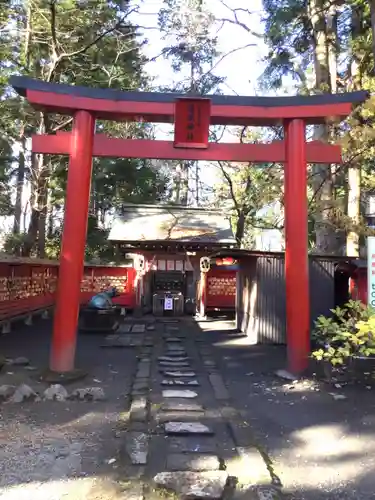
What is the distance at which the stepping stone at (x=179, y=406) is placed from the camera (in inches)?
260

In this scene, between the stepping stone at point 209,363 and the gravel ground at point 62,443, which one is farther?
the stepping stone at point 209,363

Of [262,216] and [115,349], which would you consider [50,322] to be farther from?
[262,216]

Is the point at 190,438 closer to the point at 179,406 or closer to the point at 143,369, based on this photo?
the point at 179,406

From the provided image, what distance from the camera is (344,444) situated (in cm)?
530

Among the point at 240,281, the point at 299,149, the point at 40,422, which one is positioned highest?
the point at 299,149

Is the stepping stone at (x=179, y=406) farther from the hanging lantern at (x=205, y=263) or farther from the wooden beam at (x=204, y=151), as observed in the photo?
the hanging lantern at (x=205, y=263)

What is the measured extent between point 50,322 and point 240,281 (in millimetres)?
6737

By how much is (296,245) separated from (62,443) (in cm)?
532

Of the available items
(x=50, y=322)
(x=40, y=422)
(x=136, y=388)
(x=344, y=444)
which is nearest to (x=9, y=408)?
(x=40, y=422)

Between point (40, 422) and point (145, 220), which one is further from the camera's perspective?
point (145, 220)

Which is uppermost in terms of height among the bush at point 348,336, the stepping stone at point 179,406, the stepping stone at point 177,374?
the bush at point 348,336

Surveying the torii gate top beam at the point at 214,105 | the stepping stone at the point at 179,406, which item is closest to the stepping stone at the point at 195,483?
the stepping stone at the point at 179,406

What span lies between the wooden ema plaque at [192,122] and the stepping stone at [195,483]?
589cm


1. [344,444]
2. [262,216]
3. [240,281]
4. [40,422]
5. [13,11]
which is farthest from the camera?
[262,216]
